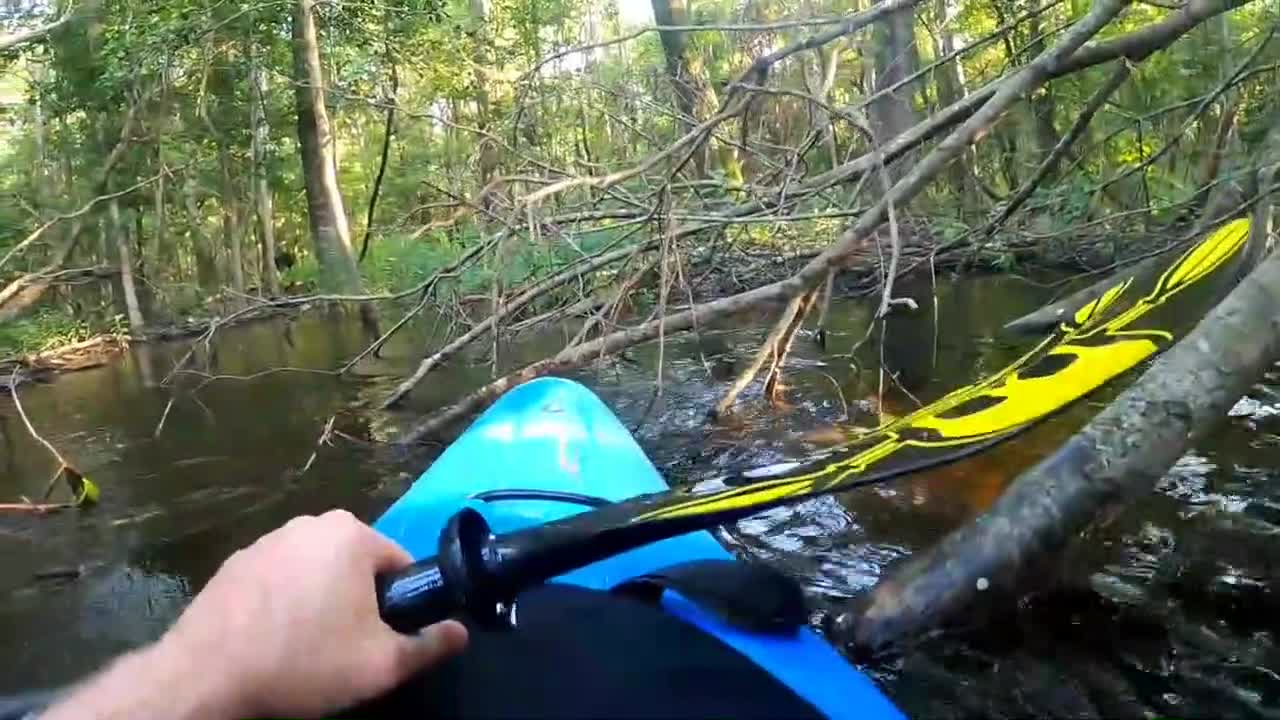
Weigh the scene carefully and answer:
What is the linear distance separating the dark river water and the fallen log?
0.35 ft

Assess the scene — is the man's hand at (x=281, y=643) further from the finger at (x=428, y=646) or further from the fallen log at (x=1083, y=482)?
the fallen log at (x=1083, y=482)

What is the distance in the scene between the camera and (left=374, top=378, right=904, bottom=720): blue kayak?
3.51 ft

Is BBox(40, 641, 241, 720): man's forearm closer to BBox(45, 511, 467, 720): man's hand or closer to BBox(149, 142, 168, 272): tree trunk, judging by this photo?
BBox(45, 511, 467, 720): man's hand

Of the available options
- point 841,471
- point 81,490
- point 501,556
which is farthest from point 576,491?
point 81,490

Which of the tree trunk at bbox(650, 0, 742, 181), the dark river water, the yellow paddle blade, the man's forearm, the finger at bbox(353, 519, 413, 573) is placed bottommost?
the dark river water

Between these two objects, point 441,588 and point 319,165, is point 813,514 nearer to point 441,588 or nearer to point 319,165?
point 441,588

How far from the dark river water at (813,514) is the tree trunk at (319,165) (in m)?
2.96

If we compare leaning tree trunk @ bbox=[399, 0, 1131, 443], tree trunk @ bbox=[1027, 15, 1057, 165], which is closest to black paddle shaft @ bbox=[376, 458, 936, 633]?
leaning tree trunk @ bbox=[399, 0, 1131, 443]

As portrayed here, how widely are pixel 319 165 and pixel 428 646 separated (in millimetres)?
10200

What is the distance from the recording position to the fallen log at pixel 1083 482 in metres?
1.67

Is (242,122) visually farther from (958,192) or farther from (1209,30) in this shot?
(1209,30)

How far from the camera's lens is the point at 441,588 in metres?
0.79

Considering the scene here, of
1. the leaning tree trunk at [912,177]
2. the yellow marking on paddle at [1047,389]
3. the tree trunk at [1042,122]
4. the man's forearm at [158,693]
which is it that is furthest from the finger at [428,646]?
the tree trunk at [1042,122]

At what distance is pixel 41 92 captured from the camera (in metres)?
12.5
